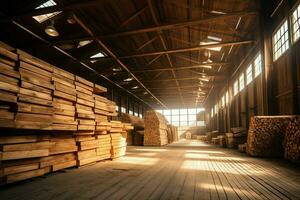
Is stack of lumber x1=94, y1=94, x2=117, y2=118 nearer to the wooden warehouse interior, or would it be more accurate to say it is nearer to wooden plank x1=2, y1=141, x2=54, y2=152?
the wooden warehouse interior

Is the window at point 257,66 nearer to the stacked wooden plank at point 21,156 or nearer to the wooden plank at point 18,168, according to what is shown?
the stacked wooden plank at point 21,156

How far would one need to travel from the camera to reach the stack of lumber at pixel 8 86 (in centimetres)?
401

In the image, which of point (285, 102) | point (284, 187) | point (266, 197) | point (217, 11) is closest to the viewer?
point (266, 197)

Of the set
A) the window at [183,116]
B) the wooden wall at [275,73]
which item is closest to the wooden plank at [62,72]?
the wooden wall at [275,73]

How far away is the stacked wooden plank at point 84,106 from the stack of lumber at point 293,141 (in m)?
6.37

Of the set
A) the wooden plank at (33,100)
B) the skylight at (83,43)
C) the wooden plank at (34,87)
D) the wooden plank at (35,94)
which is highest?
the skylight at (83,43)

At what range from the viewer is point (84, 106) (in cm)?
694

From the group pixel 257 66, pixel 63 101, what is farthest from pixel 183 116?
pixel 63 101

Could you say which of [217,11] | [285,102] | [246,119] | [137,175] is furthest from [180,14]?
[137,175]

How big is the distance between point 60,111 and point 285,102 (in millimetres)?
8395

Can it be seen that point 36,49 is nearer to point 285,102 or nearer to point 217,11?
point 217,11

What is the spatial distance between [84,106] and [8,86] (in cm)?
292

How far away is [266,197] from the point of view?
3389mm

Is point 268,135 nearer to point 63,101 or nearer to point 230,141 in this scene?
point 230,141
